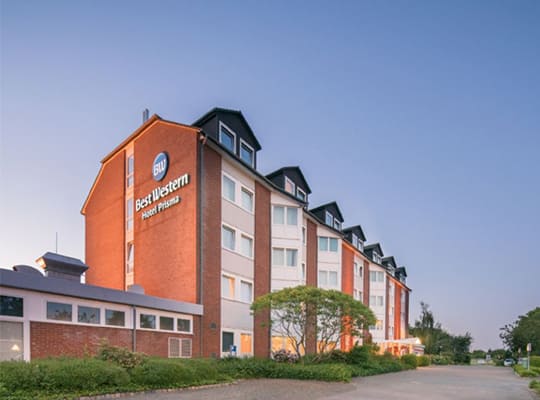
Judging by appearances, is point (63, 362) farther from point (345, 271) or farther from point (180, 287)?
point (345, 271)

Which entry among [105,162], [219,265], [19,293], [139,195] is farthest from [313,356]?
[105,162]

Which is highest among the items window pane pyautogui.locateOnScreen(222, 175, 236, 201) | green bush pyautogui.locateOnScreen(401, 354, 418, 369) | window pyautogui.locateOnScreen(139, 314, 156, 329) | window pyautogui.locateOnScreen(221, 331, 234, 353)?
window pane pyautogui.locateOnScreen(222, 175, 236, 201)

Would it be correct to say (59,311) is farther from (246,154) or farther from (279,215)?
(279,215)

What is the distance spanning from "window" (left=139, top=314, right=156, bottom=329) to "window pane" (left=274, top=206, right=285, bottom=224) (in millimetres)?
11740

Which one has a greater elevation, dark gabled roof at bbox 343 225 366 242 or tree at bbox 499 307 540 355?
dark gabled roof at bbox 343 225 366 242

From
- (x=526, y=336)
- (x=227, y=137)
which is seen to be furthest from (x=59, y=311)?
(x=526, y=336)

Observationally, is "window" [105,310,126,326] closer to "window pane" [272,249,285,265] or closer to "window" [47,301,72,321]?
"window" [47,301,72,321]

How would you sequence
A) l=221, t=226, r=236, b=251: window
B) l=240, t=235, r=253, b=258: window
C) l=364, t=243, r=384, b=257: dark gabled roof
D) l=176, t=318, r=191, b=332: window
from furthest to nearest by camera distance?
1. l=364, t=243, r=384, b=257: dark gabled roof
2. l=240, t=235, r=253, b=258: window
3. l=221, t=226, r=236, b=251: window
4. l=176, t=318, r=191, b=332: window

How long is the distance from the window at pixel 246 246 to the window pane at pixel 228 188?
2.44m

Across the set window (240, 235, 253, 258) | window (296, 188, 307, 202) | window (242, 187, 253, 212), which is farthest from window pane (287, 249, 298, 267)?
window (296, 188, 307, 202)

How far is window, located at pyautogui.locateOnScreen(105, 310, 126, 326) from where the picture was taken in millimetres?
14531

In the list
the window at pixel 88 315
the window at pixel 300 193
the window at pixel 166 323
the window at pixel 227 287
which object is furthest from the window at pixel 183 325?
the window at pixel 300 193

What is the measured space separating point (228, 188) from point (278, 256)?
6.73m

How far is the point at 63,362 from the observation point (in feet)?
34.1
